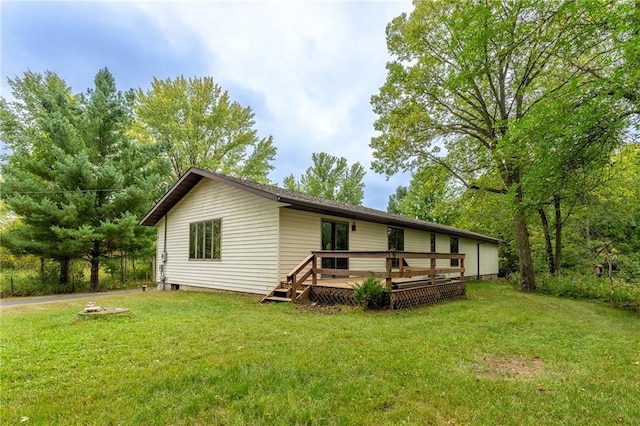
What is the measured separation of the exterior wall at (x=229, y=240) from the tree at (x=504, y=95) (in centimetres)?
713

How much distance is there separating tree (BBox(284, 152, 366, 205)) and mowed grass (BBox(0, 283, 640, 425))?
24321 millimetres

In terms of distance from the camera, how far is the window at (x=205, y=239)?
1123 centimetres

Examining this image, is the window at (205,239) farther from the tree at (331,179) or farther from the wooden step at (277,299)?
the tree at (331,179)

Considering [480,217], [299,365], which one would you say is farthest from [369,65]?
[299,365]

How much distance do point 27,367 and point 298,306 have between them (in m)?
4.94

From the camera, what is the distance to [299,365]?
3.71 meters

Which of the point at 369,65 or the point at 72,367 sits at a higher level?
the point at 369,65

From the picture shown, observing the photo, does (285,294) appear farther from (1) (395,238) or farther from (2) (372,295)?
(1) (395,238)

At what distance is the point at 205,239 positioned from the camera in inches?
460

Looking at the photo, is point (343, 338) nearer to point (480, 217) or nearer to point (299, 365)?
point (299, 365)

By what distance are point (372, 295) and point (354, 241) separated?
4265 millimetres

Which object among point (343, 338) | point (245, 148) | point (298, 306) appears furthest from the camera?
point (245, 148)

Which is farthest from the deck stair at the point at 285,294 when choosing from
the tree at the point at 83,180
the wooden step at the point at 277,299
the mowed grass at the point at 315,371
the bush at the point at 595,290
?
the bush at the point at 595,290

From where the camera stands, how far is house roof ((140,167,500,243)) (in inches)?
353
